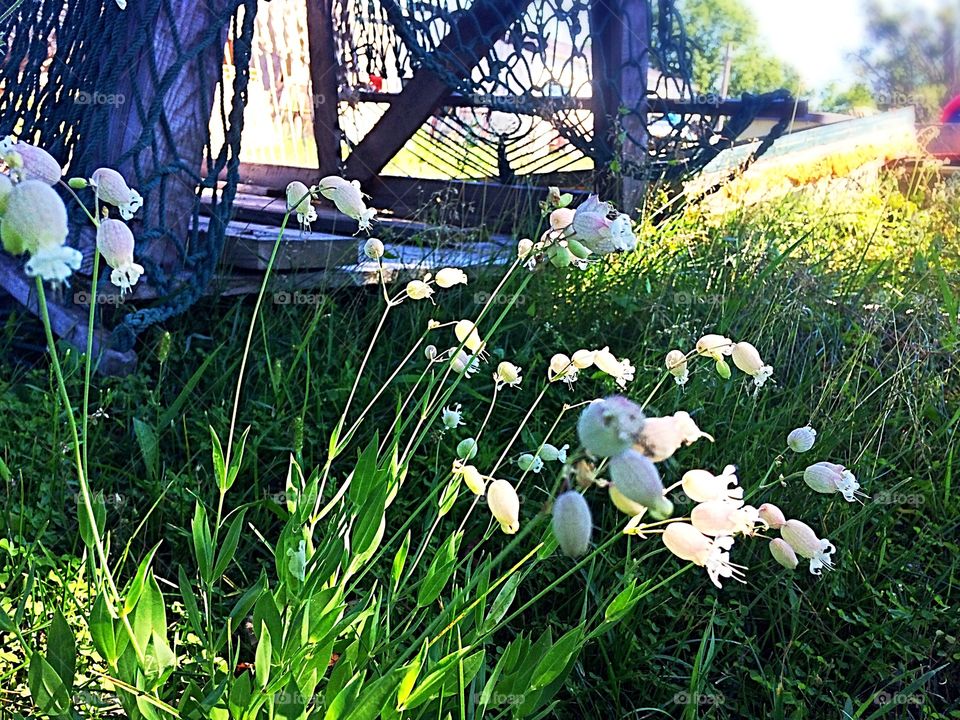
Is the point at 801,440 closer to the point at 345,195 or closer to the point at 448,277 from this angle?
the point at 448,277

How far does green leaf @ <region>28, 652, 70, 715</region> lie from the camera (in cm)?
80

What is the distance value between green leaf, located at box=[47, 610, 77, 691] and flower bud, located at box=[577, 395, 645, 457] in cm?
58

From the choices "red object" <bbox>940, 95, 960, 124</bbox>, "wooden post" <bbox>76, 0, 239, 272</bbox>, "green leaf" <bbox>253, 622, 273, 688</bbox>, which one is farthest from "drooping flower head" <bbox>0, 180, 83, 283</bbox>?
"red object" <bbox>940, 95, 960, 124</bbox>

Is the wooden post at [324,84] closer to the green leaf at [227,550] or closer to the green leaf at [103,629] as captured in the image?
the green leaf at [227,550]

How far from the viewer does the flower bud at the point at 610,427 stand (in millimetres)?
606

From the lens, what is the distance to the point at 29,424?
162cm

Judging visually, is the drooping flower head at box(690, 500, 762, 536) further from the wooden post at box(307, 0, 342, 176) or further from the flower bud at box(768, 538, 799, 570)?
the wooden post at box(307, 0, 342, 176)

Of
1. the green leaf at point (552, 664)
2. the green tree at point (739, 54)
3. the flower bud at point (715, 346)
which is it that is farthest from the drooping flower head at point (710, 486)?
the green tree at point (739, 54)

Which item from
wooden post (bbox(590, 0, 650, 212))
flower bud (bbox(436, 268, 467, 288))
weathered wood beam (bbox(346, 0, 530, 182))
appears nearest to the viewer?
flower bud (bbox(436, 268, 467, 288))

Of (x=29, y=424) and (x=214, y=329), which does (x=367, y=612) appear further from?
(x=214, y=329)

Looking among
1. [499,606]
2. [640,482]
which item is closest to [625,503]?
[640,482]

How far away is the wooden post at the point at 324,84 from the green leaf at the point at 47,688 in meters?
2.37

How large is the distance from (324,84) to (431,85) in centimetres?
38

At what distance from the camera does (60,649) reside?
845 mm
